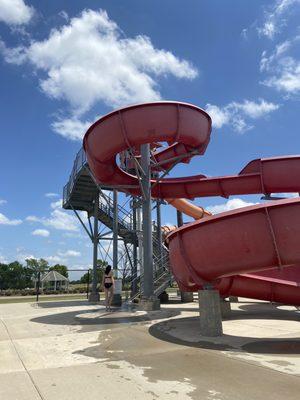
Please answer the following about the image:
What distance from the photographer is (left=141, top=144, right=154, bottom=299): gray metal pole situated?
15344mm

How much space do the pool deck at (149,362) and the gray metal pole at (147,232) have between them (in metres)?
4.14

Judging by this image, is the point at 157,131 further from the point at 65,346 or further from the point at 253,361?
the point at 253,361

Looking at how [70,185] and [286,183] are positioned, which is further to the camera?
[70,185]

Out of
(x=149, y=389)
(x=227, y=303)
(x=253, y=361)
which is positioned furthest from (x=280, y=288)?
(x=149, y=389)

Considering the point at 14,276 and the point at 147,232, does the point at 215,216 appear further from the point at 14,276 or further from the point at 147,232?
the point at 14,276

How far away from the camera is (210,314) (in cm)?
884

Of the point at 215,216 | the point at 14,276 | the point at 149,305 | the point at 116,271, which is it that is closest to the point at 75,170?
the point at 116,271

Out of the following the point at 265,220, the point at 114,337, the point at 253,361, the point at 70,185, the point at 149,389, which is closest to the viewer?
the point at 149,389

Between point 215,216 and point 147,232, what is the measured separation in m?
7.60

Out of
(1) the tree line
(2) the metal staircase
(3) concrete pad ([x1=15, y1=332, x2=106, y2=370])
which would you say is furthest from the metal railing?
(1) the tree line

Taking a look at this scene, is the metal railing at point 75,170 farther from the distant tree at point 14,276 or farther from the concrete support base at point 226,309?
the distant tree at point 14,276

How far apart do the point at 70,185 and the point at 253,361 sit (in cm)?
2025

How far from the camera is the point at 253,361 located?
6230mm

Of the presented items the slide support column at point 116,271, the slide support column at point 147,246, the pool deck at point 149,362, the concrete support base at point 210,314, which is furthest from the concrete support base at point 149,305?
the concrete support base at point 210,314
